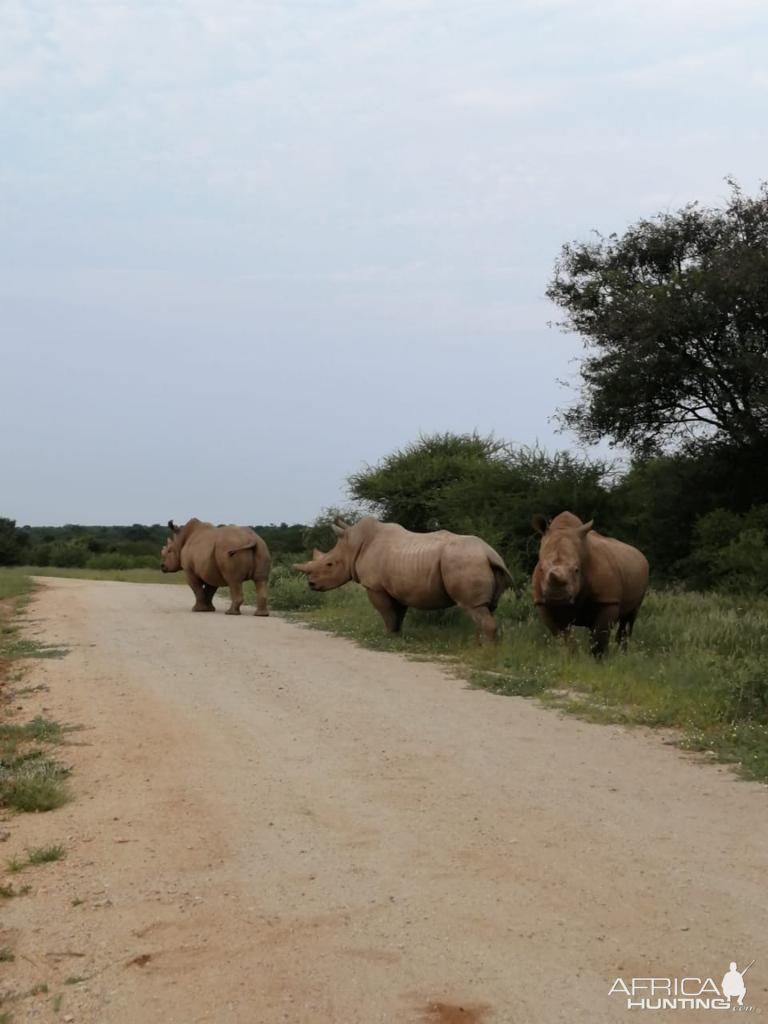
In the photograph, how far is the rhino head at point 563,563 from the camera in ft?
34.6

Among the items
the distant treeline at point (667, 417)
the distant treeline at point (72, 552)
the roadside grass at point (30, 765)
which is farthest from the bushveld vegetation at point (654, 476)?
the distant treeline at point (72, 552)

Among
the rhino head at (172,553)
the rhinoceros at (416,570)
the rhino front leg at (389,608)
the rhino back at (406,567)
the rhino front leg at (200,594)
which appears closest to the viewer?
the rhinoceros at (416,570)

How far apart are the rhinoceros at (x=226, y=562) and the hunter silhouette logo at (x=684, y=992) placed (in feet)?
48.8

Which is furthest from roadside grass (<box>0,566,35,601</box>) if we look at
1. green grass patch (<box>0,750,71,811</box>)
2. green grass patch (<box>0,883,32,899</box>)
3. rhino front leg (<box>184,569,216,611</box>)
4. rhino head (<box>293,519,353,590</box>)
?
green grass patch (<box>0,883,32,899</box>)

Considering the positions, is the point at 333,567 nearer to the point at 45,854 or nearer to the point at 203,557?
the point at 203,557

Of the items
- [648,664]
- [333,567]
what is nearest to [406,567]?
[333,567]

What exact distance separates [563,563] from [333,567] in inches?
184

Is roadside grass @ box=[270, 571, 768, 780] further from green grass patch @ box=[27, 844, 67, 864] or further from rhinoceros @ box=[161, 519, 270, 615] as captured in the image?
green grass patch @ box=[27, 844, 67, 864]

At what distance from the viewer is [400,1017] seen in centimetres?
341

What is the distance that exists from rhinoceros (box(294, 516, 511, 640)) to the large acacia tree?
8.74 meters

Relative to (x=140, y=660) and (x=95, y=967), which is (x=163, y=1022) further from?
(x=140, y=660)

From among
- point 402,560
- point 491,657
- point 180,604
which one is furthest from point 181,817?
point 180,604

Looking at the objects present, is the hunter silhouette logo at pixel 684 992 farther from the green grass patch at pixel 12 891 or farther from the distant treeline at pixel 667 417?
the distant treeline at pixel 667 417

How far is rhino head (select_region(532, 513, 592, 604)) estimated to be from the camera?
10555 millimetres
